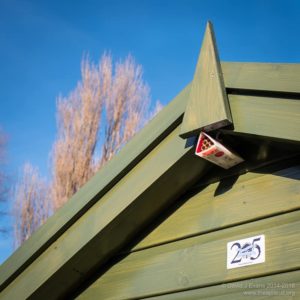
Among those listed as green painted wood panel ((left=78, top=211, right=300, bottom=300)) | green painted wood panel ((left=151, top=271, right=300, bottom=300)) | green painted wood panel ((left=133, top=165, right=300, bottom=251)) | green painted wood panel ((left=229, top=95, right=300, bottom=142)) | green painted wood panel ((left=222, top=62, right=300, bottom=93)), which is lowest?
green painted wood panel ((left=151, top=271, right=300, bottom=300))

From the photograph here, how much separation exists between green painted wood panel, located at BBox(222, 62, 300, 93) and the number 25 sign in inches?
19.8

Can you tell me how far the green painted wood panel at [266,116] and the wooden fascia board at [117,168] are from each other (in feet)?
0.07

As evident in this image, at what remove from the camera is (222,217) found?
6.44 ft

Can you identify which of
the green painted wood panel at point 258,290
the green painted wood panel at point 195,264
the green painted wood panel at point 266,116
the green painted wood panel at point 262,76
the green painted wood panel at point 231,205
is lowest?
the green painted wood panel at point 258,290

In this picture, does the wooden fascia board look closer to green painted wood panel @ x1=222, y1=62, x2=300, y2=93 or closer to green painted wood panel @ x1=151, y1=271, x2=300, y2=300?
green painted wood panel @ x1=222, y1=62, x2=300, y2=93

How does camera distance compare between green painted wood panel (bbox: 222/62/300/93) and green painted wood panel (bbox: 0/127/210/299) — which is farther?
green painted wood panel (bbox: 0/127/210/299)

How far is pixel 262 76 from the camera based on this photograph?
177 centimetres

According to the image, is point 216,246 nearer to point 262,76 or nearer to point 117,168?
point 117,168

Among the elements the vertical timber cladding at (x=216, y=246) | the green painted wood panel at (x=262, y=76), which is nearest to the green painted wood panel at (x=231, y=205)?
the vertical timber cladding at (x=216, y=246)

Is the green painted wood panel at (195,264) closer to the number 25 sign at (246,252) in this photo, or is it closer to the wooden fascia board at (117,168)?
the number 25 sign at (246,252)

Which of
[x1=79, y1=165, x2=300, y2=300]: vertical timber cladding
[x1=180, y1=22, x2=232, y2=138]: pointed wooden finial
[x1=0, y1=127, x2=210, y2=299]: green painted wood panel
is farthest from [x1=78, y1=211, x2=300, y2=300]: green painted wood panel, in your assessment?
[x1=180, y1=22, x2=232, y2=138]: pointed wooden finial

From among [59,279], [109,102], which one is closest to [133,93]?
[109,102]

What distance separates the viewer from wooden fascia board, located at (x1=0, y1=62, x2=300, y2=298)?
1.84 meters

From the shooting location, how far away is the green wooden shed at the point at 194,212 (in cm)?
175
